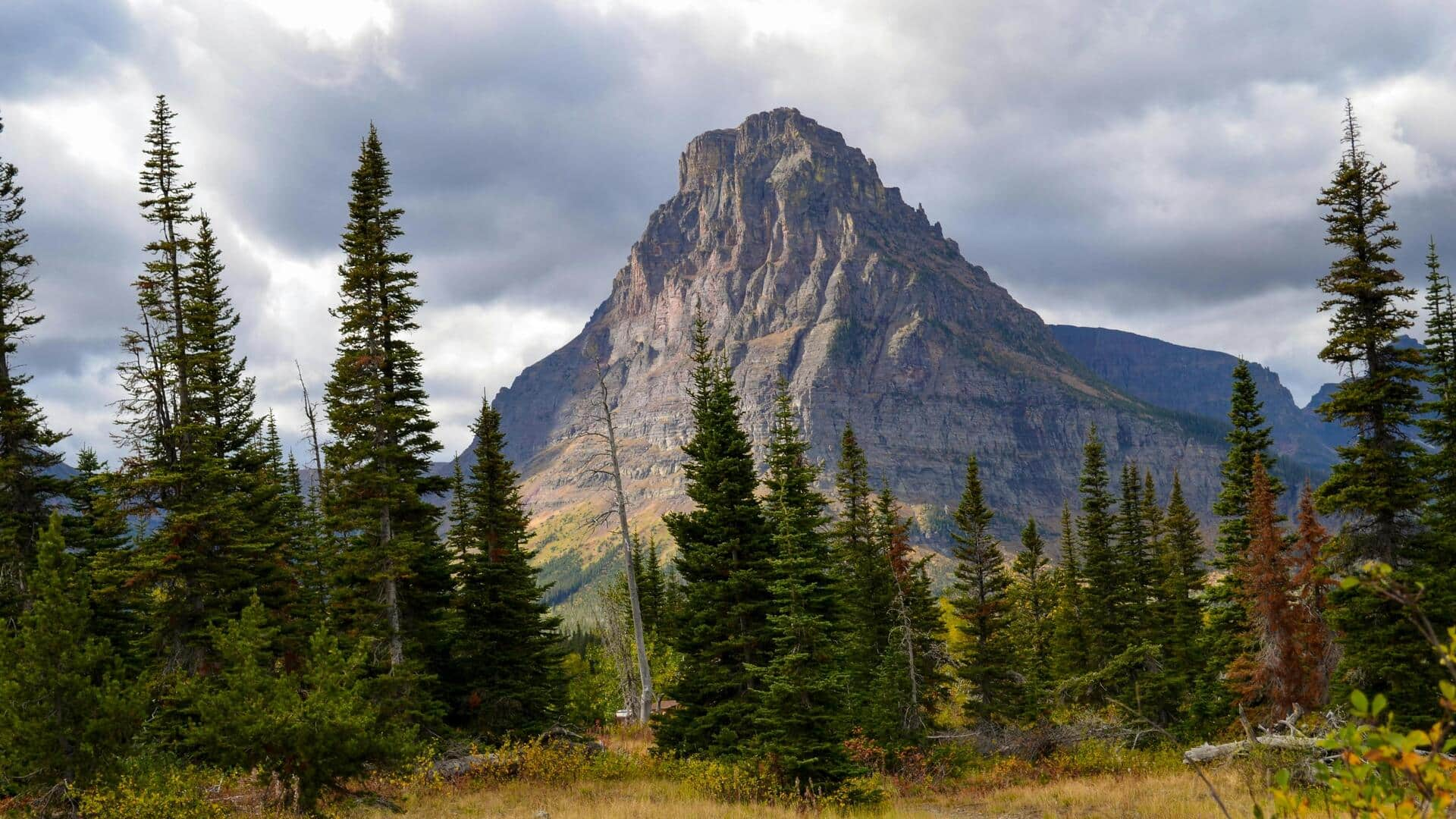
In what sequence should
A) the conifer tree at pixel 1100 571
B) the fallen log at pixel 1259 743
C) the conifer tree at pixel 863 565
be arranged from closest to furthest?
the fallen log at pixel 1259 743, the conifer tree at pixel 863 565, the conifer tree at pixel 1100 571

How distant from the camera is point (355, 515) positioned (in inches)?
946

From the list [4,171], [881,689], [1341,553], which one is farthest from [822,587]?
[4,171]

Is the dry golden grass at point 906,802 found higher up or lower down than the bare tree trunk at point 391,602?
lower down

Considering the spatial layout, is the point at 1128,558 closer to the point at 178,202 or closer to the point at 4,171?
the point at 178,202

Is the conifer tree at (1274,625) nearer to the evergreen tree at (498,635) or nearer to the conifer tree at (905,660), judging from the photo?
the conifer tree at (905,660)

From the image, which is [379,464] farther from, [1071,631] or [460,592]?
[1071,631]

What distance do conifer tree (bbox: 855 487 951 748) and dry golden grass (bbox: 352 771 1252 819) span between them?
301 inches

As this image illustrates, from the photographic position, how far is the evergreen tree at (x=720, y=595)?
74.0 ft

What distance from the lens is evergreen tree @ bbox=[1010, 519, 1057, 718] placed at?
4012 centimetres

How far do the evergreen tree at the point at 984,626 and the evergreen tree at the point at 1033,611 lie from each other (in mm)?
1062

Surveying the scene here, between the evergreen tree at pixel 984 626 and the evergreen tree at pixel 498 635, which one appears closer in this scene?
the evergreen tree at pixel 498 635

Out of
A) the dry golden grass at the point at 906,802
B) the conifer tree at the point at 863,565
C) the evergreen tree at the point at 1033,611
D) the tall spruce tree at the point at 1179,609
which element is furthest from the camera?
the tall spruce tree at the point at 1179,609

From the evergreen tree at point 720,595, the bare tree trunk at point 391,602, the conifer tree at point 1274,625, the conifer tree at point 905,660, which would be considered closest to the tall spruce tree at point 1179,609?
the conifer tree at point 1274,625

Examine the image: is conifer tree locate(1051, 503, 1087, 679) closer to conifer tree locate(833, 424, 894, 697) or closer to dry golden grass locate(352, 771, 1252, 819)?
conifer tree locate(833, 424, 894, 697)
